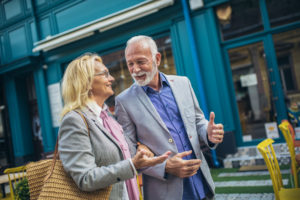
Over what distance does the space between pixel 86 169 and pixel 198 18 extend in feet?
18.3

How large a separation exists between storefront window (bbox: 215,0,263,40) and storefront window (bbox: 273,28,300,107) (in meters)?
0.58

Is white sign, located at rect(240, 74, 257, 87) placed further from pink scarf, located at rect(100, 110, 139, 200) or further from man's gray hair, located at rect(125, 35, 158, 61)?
pink scarf, located at rect(100, 110, 139, 200)

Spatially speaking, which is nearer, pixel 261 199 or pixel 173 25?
pixel 261 199

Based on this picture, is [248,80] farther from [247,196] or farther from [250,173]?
[247,196]

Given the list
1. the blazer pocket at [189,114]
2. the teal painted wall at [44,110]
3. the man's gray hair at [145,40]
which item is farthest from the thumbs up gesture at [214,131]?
the teal painted wall at [44,110]

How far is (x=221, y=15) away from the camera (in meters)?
6.14

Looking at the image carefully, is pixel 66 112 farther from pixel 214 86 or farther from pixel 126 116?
pixel 214 86

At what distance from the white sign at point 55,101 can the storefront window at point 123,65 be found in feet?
7.06

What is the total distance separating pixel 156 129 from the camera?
181cm

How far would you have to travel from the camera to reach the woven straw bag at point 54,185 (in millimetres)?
1408

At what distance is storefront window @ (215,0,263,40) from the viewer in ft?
19.6

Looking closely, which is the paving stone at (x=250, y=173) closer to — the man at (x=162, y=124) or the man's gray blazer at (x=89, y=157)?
the man at (x=162, y=124)

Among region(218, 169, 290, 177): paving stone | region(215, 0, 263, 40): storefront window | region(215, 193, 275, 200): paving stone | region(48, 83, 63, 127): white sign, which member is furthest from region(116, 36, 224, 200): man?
region(48, 83, 63, 127): white sign

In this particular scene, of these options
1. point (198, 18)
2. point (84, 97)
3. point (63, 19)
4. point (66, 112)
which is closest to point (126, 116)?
point (84, 97)
